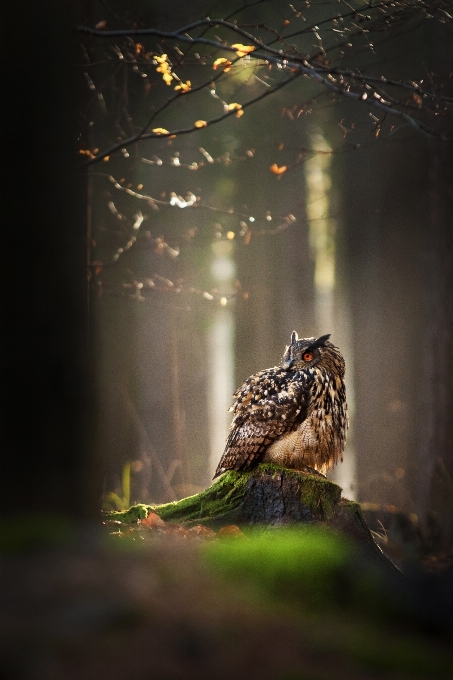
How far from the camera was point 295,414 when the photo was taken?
3.19 m

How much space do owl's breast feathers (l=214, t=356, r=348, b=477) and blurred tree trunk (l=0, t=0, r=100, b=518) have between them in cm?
118

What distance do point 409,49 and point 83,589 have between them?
515 cm


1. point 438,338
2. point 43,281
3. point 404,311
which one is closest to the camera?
point 43,281

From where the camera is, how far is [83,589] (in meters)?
1.74

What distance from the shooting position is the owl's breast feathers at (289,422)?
3.16 m

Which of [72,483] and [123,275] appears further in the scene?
[123,275]

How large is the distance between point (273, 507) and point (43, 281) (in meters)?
1.56

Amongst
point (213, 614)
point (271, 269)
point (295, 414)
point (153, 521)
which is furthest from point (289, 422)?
point (271, 269)

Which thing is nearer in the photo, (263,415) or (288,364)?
(263,415)

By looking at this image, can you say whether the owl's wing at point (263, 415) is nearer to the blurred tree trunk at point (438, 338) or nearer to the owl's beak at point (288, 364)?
the owl's beak at point (288, 364)

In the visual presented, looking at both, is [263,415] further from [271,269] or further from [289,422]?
[271,269]

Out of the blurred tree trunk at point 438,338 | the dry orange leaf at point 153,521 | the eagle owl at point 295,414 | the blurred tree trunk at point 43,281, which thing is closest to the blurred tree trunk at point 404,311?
the blurred tree trunk at point 438,338

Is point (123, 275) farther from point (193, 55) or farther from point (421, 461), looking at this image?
point (421, 461)

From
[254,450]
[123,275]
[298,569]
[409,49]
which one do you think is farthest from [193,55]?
[298,569]
